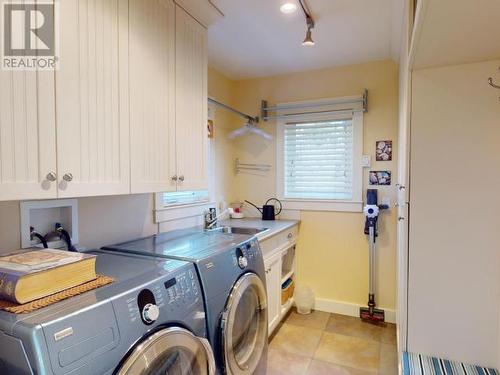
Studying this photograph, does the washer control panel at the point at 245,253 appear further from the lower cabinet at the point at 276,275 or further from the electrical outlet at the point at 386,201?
the electrical outlet at the point at 386,201

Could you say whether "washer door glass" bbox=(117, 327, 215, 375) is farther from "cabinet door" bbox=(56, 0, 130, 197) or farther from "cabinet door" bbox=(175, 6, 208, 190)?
"cabinet door" bbox=(175, 6, 208, 190)

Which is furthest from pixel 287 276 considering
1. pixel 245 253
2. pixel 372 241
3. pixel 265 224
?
pixel 245 253

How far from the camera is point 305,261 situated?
317cm

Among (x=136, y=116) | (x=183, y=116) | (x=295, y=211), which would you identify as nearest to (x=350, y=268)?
(x=295, y=211)

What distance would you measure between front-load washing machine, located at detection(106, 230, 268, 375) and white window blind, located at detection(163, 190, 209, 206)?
0.31 m

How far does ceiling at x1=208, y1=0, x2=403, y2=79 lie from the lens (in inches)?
77.2

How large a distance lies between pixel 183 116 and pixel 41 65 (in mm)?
824

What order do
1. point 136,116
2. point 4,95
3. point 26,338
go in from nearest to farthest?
point 26,338, point 4,95, point 136,116

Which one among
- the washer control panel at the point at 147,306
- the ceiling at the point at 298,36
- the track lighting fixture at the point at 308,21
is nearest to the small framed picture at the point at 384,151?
the ceiling at the point at 298,36

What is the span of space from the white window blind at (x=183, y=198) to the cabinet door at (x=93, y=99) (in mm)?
862

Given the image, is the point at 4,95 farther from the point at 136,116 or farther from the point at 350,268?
the point at 350,268

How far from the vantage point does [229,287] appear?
1.50m

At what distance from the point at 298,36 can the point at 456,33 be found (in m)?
1.30

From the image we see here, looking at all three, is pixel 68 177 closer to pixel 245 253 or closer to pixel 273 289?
pixel 245 253
